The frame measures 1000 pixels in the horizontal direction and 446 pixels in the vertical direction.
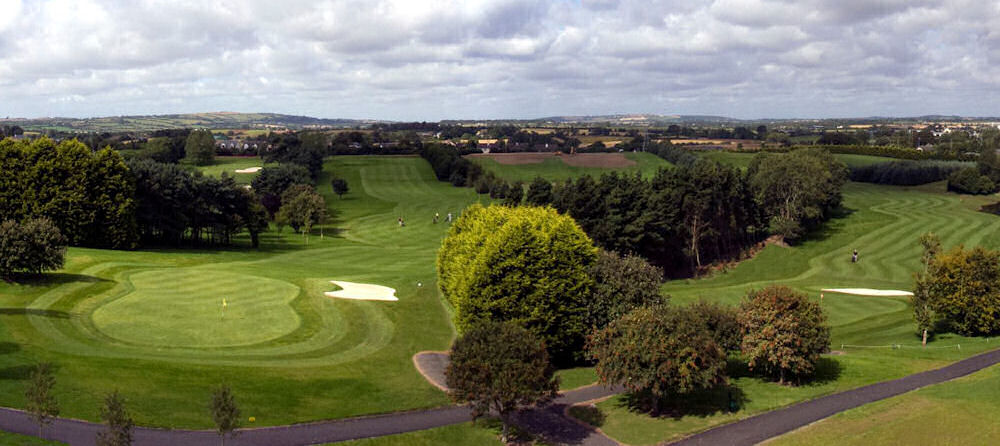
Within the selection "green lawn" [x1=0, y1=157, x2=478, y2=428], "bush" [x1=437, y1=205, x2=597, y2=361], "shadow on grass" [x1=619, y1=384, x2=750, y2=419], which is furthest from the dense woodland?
"shadow on grass" [x1=619, y1=384, x2=750, y2=419]

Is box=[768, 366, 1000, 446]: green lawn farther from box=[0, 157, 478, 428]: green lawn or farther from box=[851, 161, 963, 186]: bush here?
box=[851, 161, 963, 186]: bush

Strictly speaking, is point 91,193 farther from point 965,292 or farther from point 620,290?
point 965,292

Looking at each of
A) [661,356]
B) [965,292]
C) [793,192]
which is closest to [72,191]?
[661,356]

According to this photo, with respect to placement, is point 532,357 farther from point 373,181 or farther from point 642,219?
point 373,181

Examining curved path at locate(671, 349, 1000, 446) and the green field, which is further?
the green field

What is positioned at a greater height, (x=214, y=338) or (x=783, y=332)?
(x=783, y=332)

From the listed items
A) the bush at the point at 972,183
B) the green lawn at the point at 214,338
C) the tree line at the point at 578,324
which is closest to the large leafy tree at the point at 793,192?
the bush at the point at 972,183
